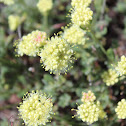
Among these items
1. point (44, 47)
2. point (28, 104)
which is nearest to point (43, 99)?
point (28, 104)

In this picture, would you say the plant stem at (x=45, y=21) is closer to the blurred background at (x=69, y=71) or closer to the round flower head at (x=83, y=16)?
the blurred background at (x=69, y=71)

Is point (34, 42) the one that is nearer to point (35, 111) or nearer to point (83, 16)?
point (83, 16)

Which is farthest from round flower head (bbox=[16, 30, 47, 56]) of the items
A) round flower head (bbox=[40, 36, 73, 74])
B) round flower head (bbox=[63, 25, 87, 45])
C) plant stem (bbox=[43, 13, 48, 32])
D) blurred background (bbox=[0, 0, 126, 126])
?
plant stem (bbox=[43, 13, 48, 32])

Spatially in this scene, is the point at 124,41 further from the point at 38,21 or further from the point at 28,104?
the point at 28,104

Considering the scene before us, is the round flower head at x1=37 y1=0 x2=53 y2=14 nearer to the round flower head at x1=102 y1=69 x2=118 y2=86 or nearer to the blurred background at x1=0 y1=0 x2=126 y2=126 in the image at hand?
the blurred background at x1=0 y1=0 x2=126 y2=126

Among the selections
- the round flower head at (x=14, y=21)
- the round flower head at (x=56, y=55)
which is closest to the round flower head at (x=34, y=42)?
the round flower head at (x=56, y=55)

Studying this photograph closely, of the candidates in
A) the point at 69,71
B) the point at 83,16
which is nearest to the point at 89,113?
the point at 69,71
